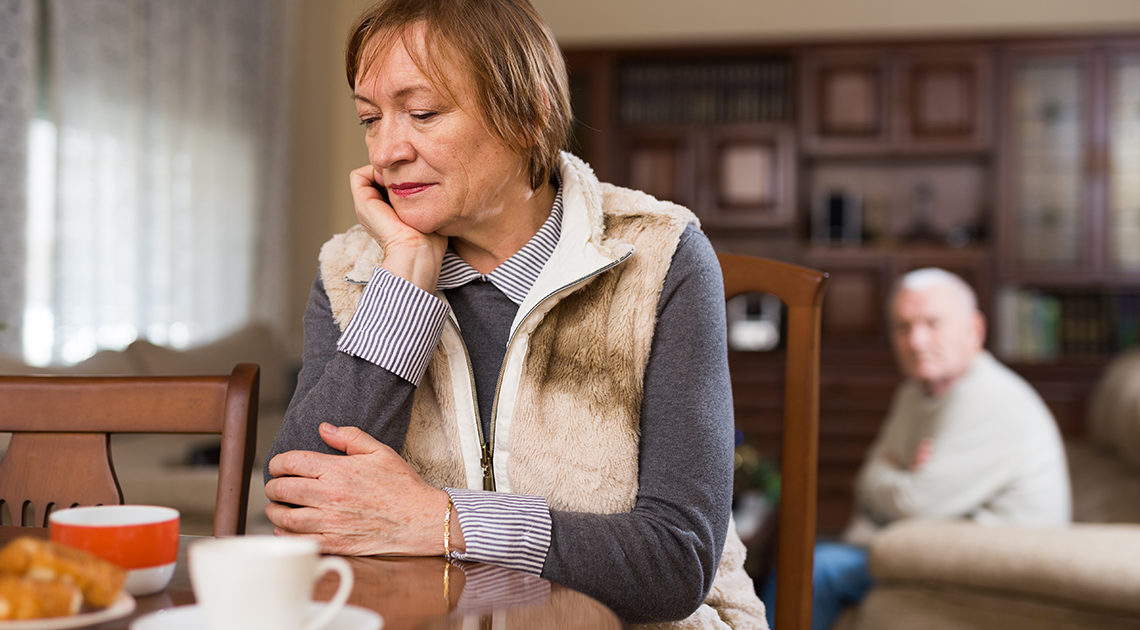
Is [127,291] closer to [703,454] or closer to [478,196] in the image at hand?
[478,196]

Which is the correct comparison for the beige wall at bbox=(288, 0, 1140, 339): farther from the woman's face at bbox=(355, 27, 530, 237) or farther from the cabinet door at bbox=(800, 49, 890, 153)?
the woman's face at bbox=(355, 27, 530, 237)

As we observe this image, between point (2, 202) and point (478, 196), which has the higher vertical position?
point (2, 202)

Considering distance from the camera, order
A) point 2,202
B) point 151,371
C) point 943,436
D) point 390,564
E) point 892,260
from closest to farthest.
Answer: point 390,564 < point 943,436 < point 151,371 < point 2,202 < point 892,260

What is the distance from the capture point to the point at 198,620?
2.08 ft

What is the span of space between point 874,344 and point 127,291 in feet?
11.2


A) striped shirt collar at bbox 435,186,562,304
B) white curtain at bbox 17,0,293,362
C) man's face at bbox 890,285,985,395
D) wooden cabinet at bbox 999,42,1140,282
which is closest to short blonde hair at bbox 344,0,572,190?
Answer: striped shirt collar at bbox 435,186,562,304

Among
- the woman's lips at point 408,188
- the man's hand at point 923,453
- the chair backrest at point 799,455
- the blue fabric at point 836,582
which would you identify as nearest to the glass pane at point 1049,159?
the man's hand at point 923,453

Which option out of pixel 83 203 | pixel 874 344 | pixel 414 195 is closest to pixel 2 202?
pixel 83 203

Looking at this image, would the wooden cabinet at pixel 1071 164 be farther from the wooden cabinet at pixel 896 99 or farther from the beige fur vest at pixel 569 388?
the beige fur vest at pixel 569 388

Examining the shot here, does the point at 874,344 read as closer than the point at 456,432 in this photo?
No

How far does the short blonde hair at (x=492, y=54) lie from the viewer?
1.12 m

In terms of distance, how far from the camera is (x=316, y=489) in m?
0.97

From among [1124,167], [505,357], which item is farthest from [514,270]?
[1124,167]

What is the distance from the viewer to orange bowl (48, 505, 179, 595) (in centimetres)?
71
